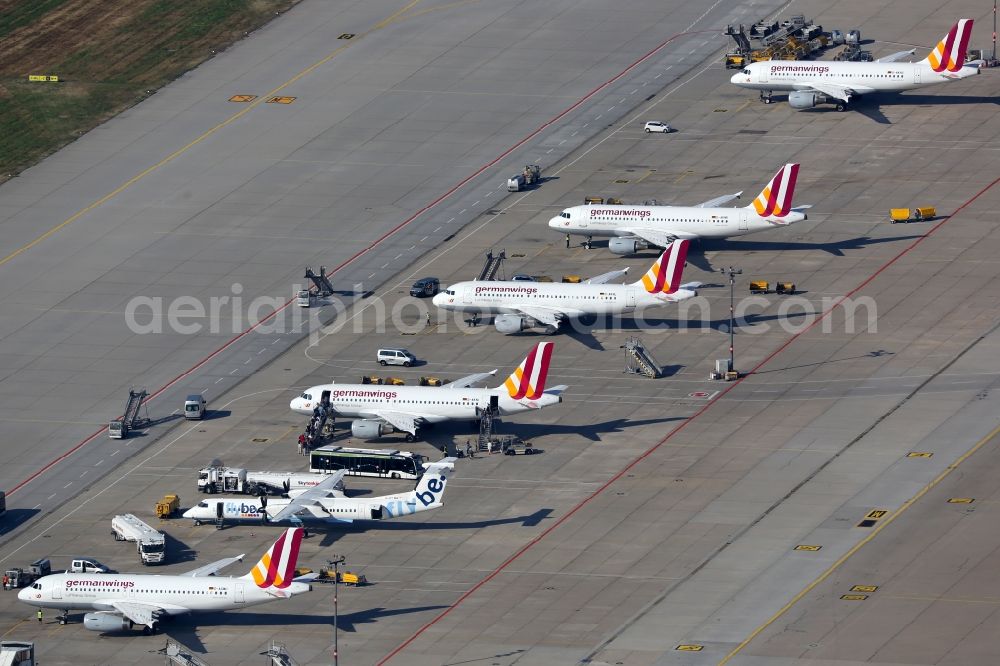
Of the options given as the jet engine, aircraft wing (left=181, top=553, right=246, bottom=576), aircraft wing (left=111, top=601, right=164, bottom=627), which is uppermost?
aircraft wing (left=181, top=553, right=246, bottom=576)

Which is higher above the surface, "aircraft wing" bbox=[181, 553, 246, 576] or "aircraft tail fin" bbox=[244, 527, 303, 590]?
"aircraft tail fin" bbox=[244, 527, 303, 590]

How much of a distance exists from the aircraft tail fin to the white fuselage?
550 millimetres

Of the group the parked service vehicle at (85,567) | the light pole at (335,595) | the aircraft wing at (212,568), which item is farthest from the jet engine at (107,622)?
Answer: the light pole at (335,595)

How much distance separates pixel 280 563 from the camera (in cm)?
18588

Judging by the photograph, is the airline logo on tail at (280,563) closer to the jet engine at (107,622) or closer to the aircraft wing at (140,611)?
the aircraft wing at (140,611)

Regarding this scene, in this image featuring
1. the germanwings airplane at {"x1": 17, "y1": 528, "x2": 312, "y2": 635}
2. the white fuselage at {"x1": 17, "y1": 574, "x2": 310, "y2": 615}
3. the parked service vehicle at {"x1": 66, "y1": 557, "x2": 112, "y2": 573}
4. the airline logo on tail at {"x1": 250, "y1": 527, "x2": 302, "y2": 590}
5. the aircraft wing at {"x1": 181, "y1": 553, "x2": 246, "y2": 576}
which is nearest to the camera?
the airline logo on tail at {"x1": 250, "y1": 527, "x2": 302, "y2": 590}

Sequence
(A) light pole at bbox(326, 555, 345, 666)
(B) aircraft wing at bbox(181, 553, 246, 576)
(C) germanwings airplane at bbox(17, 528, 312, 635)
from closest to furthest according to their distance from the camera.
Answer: (A) light pole at bbox(326, 555, 345, 666)
(C) germanwings airplane at bbox(17, 528, 312, 635)
(B) aircraft wing at bbox(181, 553, 246, 576)

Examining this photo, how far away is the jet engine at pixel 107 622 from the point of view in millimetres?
189625

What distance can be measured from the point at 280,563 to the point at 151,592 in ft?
33.9

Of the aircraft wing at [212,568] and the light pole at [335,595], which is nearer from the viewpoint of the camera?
the light pole at [335,595]

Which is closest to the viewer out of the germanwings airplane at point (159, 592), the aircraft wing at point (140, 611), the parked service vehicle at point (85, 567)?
the germanwings airplane at point (159, 592)

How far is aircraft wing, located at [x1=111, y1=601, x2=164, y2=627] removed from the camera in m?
189

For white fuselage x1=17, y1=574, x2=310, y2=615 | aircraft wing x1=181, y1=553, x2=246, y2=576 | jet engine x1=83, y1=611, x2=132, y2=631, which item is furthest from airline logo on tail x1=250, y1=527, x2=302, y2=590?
jet engine x1=83, y1=611, x2=132, y2=631

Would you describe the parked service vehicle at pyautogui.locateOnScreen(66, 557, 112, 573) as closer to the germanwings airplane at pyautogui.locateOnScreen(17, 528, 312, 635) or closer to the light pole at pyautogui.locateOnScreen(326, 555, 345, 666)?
the germanwings airplane at pyautogui.locateOnScreen(17, 528, 312, 635)
